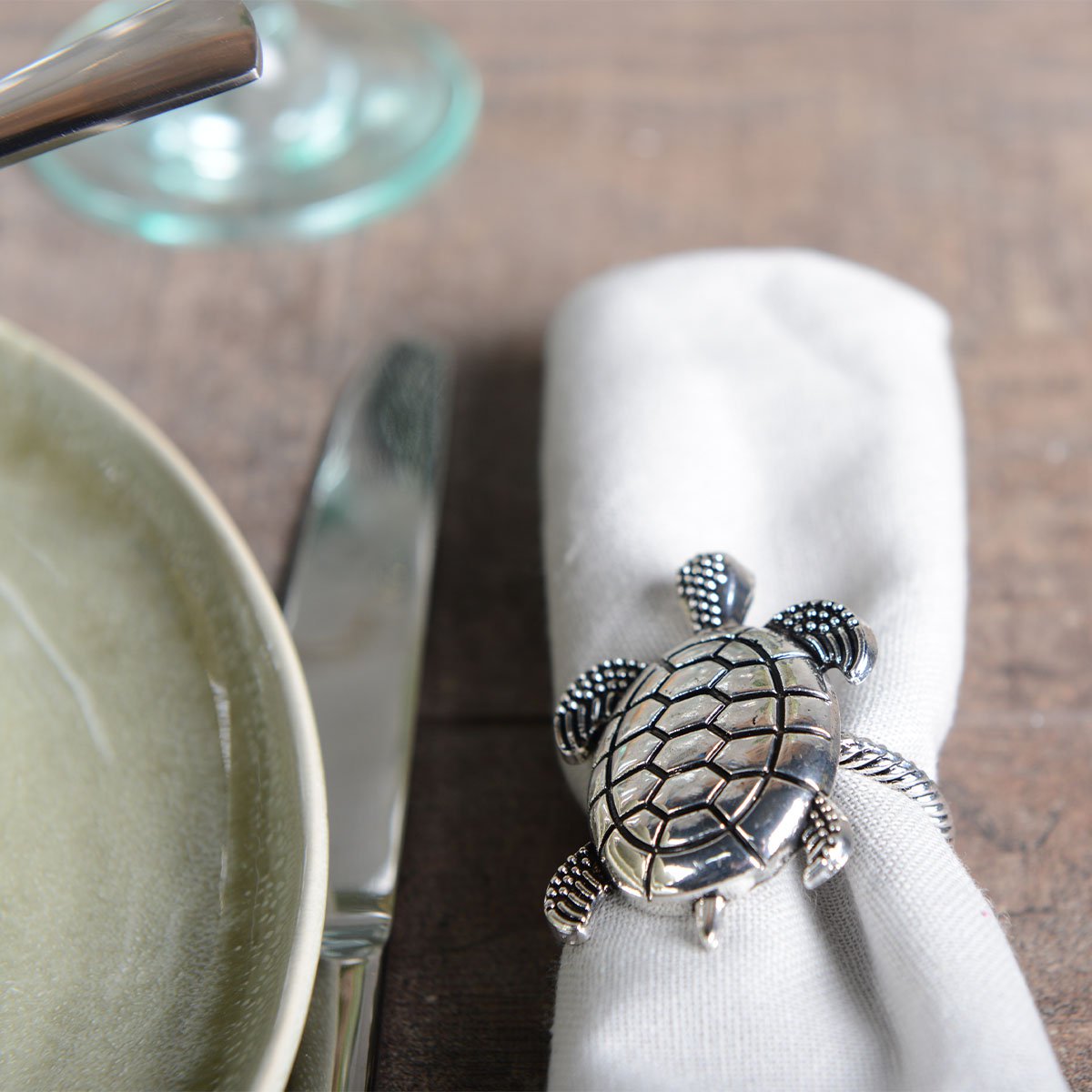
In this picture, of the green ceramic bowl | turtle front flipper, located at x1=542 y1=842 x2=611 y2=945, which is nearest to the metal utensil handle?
the green ceramic bowl

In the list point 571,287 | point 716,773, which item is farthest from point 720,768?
point 571,287

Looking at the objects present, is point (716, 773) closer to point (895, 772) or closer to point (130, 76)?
point (895, 772)

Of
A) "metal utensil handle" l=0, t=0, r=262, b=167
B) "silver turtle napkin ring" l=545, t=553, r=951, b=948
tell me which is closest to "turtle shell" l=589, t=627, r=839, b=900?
"silver turtle napkin ring" l=545, t=553, r=951, b=948

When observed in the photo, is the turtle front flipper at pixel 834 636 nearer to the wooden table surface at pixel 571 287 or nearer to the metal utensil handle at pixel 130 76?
the wooden table surface at pixel 571 287

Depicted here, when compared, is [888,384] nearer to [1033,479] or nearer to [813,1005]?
[1033,479]

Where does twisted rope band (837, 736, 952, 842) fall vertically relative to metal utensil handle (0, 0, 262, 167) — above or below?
below

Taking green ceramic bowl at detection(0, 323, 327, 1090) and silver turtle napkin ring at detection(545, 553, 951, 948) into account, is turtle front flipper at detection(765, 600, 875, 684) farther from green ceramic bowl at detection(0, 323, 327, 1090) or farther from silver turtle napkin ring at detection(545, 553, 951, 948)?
green ceramic bowl at detection(0, 323, 327, 1090)

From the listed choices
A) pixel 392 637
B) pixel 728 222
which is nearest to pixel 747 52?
pixel 728 222

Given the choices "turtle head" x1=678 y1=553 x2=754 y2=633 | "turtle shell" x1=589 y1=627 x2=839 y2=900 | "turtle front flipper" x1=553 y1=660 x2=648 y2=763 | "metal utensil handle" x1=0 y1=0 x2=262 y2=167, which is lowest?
"turtle shell" x1=589 y1=627 x2=839 y2=900
